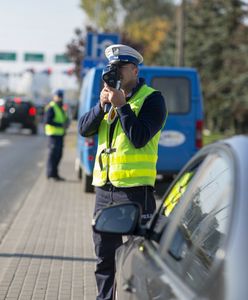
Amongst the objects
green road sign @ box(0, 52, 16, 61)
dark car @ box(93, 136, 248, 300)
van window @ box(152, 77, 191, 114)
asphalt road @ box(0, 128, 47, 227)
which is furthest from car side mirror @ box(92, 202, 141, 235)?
green road sign @ box(0, 52, 16, 61)

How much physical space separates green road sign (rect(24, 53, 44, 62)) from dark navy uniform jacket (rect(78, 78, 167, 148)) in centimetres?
6253

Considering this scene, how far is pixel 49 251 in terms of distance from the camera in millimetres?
7914

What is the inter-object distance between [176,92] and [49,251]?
17.5 ft

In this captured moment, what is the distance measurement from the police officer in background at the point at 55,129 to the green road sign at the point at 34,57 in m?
52.1

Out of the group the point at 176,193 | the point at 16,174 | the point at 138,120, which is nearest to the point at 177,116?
the point at 16,174

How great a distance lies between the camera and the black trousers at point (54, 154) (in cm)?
1523

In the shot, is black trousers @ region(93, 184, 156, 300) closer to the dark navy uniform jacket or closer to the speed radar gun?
the dark navy uniform jacket

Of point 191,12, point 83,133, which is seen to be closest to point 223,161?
point 83,133

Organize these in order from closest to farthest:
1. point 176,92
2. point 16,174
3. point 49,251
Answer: point 49,251 < point 176,92 < point 16,174

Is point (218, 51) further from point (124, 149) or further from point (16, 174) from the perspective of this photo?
point (124, 149)

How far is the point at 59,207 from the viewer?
37.5 feet

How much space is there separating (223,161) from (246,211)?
0.50 m

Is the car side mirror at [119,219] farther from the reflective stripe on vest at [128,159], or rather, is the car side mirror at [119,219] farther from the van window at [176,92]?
the van window at [176,92]

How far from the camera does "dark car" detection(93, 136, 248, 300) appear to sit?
87.4 inches
